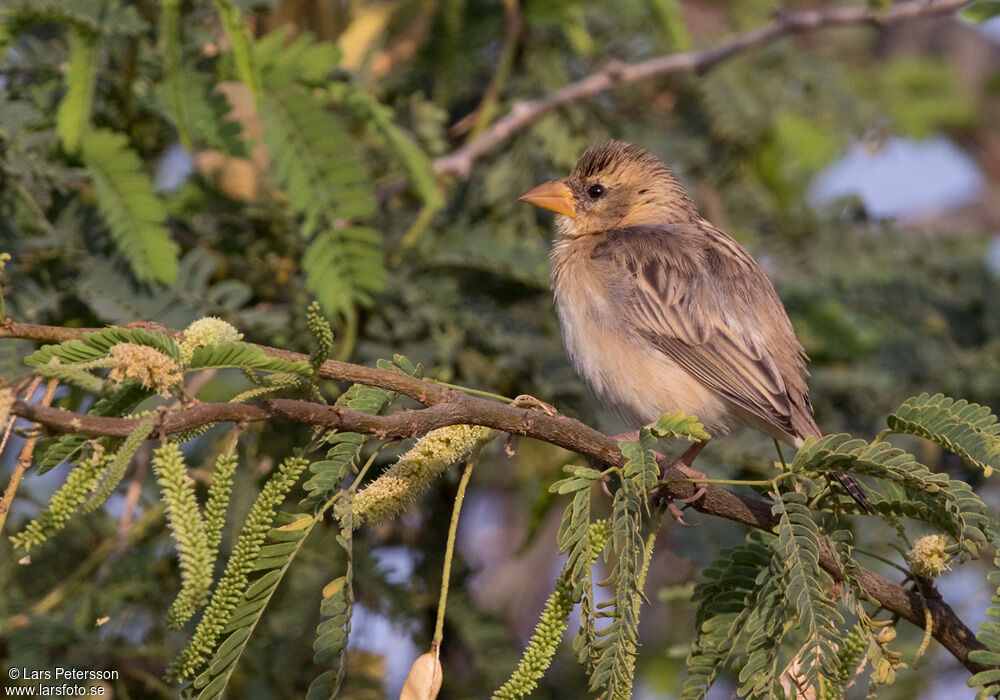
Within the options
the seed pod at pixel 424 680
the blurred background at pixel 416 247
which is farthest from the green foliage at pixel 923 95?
the seed pod at pixel 424 680

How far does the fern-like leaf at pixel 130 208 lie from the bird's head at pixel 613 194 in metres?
1.70

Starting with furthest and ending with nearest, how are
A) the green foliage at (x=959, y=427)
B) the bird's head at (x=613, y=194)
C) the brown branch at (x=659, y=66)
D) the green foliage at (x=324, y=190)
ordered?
the bird's head at (x=613, y=194), the brown branch at (x=659, y=66), the green foliage at (x=324, y=190), the green foliage at (x=959, y=427)

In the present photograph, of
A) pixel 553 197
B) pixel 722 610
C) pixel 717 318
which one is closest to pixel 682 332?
pixel 717 318

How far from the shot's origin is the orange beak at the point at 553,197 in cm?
455

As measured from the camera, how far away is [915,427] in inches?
91.8

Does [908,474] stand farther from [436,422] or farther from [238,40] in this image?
[238,40]

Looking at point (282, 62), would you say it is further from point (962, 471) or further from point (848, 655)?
point (962, 471)

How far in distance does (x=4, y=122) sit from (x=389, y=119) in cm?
130

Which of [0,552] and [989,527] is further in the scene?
[0,552]

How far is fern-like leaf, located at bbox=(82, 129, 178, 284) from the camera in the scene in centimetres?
339

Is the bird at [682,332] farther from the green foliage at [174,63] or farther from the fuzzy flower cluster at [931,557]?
the green foliage at [174,63]

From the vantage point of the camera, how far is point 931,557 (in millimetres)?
2350

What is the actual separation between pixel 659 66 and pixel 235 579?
11.8 ft

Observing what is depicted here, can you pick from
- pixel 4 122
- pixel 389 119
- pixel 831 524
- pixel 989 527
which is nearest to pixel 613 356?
pixel 389 119
